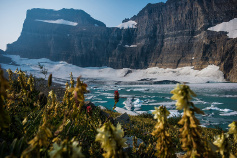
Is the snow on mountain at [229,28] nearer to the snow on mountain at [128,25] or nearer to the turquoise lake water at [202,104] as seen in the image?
the turquoise lake water at [202,104]

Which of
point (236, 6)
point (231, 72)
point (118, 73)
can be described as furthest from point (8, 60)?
point (236, 6)

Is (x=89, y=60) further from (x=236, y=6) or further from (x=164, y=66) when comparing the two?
(x=236, y=6)

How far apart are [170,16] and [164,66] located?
45588 millimetres

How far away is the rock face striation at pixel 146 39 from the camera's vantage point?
84.9 metres

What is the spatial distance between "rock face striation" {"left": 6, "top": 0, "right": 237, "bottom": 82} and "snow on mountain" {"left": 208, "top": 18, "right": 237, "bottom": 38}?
7.91 feet

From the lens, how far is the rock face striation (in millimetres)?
84938

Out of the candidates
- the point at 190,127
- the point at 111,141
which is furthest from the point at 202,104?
the point at 111,141

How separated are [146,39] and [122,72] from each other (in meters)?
36.7

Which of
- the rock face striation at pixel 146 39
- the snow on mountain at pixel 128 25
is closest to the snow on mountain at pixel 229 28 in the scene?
the rock face striation at pixel 146 39

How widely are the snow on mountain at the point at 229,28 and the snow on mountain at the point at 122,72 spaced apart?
2106cm

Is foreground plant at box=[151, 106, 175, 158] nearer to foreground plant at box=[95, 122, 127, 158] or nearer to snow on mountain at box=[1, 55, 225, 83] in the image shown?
foreground plant at box=[95, 122, 127, 158]

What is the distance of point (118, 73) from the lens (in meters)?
116

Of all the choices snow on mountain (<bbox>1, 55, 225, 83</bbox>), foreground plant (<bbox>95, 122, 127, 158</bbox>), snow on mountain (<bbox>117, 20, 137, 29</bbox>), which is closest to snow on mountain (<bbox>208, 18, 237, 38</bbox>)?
snow on mountain (<bbox>1, 55, 225, 83</bbox>)

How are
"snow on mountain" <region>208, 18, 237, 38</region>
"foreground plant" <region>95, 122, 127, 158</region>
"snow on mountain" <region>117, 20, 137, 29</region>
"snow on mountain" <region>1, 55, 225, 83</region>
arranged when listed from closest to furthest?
"foreground plant" <region>95, 122, 127, 158</region> → "snow on mountain" <region>1, 55, 225, 83</region> → "snow on mountain" <region>208, 18, 237, 38</region> → "snow on mountain" <region>117, 20, 137, 29</region>
